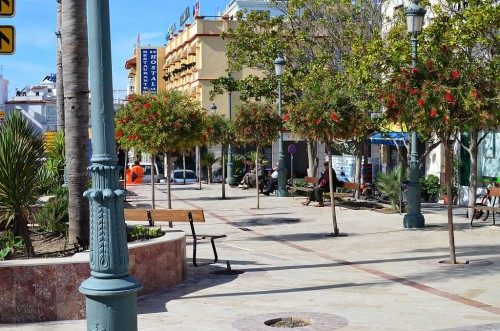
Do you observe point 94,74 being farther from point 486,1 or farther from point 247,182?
point 247,182

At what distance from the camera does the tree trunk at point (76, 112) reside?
11133mm

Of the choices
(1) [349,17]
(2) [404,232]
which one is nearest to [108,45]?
(2) [404,232]

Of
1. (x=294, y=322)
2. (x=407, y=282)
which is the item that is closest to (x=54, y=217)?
(x=294, y=322)

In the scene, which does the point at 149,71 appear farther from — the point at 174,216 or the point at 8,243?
the point at 8,243

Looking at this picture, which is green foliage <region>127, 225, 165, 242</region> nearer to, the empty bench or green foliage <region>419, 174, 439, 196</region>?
the empty bench

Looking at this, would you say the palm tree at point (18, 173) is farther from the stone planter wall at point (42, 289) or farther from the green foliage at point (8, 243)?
the stone planter wall at point (42, 289)

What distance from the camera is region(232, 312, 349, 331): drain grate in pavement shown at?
8570mm

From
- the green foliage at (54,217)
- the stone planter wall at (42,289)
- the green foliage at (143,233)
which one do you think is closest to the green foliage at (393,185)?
the green foliage at (143,233)

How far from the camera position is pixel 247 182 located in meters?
37.1

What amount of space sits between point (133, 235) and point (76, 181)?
1.14m

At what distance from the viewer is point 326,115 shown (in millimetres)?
17250

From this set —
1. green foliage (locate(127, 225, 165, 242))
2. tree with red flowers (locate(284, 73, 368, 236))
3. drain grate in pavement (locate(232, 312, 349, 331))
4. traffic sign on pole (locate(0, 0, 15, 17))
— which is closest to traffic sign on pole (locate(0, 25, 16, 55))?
traffic sign on pole (locate(0, 0, 15, 17))

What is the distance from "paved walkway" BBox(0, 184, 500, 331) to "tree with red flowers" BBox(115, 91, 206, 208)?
7.47 feet

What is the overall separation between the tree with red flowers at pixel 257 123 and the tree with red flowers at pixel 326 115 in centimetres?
806
